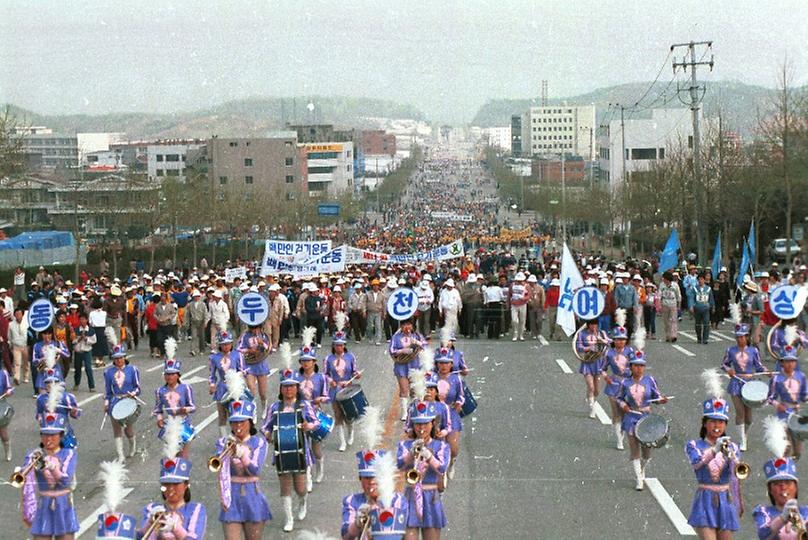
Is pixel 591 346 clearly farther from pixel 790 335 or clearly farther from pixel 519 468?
pixel 519 468

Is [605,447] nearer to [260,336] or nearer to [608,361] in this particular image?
[608,361]

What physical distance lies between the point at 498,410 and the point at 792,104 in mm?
34492

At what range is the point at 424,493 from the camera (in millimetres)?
11211

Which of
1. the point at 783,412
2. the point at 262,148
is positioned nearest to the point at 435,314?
the point at 783,412

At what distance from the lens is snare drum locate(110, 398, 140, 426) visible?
1747 centimetres

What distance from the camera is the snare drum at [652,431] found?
1488 centimetres

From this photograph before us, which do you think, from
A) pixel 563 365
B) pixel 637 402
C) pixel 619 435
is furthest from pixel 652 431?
pixel 563 365

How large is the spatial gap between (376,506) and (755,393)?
8.34 metres

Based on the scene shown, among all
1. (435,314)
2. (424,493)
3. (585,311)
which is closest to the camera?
(424,493)

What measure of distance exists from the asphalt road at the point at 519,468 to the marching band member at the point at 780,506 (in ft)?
12.2

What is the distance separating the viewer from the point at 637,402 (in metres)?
15.6

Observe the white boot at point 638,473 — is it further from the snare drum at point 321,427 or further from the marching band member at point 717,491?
the marching band member at point 717,491

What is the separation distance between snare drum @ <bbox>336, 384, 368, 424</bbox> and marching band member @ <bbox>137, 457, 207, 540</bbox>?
24.6 ft

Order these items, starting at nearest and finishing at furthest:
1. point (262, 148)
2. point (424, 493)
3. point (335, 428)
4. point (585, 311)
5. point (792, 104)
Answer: point (424, 493)
point (335, 428)
point (585, 311)
point (792, 104)
point (262, 148)
